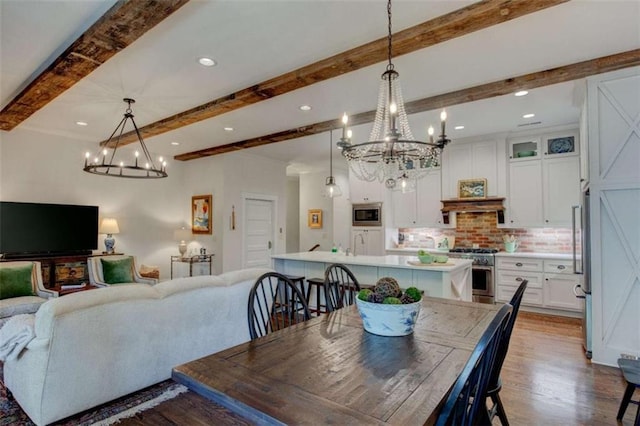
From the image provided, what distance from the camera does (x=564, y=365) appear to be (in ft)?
10.4

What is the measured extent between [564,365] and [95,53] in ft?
16.2

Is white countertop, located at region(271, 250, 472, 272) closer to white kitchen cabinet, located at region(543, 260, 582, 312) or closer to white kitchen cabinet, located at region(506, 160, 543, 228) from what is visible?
white kitchen cabinet, located at region(543, 260, 582, 312)

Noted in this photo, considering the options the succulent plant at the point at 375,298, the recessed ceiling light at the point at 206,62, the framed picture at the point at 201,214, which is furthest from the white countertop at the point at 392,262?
the recessed ceiling light at the point at 206,62

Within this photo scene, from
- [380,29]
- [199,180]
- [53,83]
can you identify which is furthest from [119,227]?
[380,29]

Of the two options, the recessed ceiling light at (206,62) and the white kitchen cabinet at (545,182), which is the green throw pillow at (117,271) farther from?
the white kitchen cabinet at (545,182)

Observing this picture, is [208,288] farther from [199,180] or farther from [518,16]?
[199,180]

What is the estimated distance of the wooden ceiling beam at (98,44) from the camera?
2.10m

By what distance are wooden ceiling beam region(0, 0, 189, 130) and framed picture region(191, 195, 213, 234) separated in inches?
126

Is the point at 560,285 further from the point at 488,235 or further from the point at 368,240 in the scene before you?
the point at 368,240

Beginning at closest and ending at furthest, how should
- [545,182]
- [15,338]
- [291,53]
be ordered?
[15,338]
[291,53]
[545,182]

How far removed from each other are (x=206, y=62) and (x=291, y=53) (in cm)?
79

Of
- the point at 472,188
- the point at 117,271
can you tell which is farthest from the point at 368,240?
the point at 117,271

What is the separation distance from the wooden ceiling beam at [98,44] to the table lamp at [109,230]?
7.50 ft

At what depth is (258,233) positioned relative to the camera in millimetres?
7152
